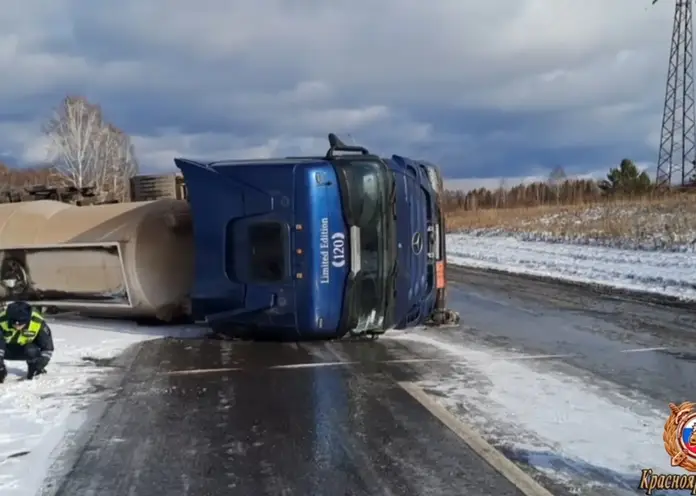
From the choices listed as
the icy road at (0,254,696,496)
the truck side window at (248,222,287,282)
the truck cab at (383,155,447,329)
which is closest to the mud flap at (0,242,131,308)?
the icy road at (0,254,696,496)

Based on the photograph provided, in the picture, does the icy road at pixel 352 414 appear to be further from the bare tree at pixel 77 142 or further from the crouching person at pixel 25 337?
the bare tree at pixel 77 142

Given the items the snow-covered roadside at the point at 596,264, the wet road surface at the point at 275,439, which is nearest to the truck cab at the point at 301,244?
the wet road surface at the point at 275,439

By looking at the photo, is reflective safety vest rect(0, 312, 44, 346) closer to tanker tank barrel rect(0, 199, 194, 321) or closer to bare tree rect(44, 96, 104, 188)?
tanker tank barrel rect(0, 199, 194, 321)

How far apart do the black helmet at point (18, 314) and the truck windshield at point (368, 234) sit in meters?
3.08

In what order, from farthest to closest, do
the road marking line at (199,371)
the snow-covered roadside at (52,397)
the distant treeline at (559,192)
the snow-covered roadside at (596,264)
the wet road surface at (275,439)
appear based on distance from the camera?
the distant treeline at (559,192) < the snow-covered roadside at (596,264) < the road marking line at (199,371) < the snow-covered roadside at (52,397) < the wet road surface at (275,439)

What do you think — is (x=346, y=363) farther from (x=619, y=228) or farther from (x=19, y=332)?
(x=619, y=228)

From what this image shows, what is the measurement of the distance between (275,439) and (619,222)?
22.8m

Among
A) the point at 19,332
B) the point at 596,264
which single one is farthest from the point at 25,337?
the point at 596,264

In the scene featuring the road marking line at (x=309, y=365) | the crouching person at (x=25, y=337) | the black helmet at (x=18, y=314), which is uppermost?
the black helmet at (x=18, y=314)

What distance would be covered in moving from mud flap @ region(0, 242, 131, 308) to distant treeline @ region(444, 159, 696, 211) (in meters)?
34.7

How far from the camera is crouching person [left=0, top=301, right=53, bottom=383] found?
672 cm

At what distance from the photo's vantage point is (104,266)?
9.65 meters

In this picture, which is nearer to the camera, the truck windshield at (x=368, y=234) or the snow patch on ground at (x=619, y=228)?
the truck windshield at (x=368, y=234)

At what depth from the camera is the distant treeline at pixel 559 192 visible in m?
49.2
